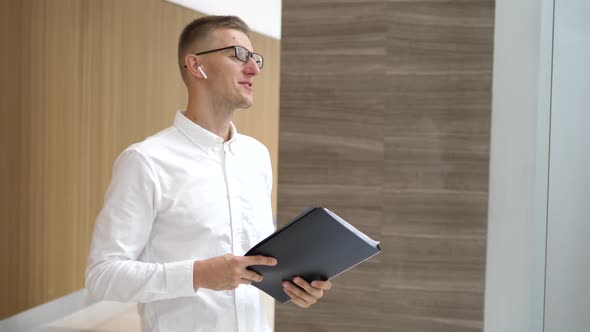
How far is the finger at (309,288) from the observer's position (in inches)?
57.8

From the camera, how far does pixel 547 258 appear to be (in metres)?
1.48

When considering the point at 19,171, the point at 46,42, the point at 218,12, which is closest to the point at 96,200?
the point at 19,171

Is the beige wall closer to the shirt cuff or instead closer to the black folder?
the shirt cuff

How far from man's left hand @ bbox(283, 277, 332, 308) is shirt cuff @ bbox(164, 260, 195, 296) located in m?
0.23

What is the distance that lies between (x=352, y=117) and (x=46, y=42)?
3.94m

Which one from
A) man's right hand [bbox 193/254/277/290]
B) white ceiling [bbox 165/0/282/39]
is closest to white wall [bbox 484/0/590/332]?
man's right hand [bbox 193/254/277/290]

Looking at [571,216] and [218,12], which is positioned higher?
[218,12]

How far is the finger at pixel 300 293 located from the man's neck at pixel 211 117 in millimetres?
557

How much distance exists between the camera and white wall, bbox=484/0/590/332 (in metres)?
1.40

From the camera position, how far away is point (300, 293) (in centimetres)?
149

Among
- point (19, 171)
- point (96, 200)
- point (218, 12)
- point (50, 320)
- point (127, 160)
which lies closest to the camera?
point (127, 160)

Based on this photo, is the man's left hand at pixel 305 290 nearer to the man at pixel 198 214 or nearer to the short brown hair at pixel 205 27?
the man at pixel 198 214

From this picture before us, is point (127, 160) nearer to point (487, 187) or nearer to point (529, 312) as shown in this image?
point (487, 187)

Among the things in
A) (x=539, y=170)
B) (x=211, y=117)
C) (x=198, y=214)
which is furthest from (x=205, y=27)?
(x=539, y=170)
